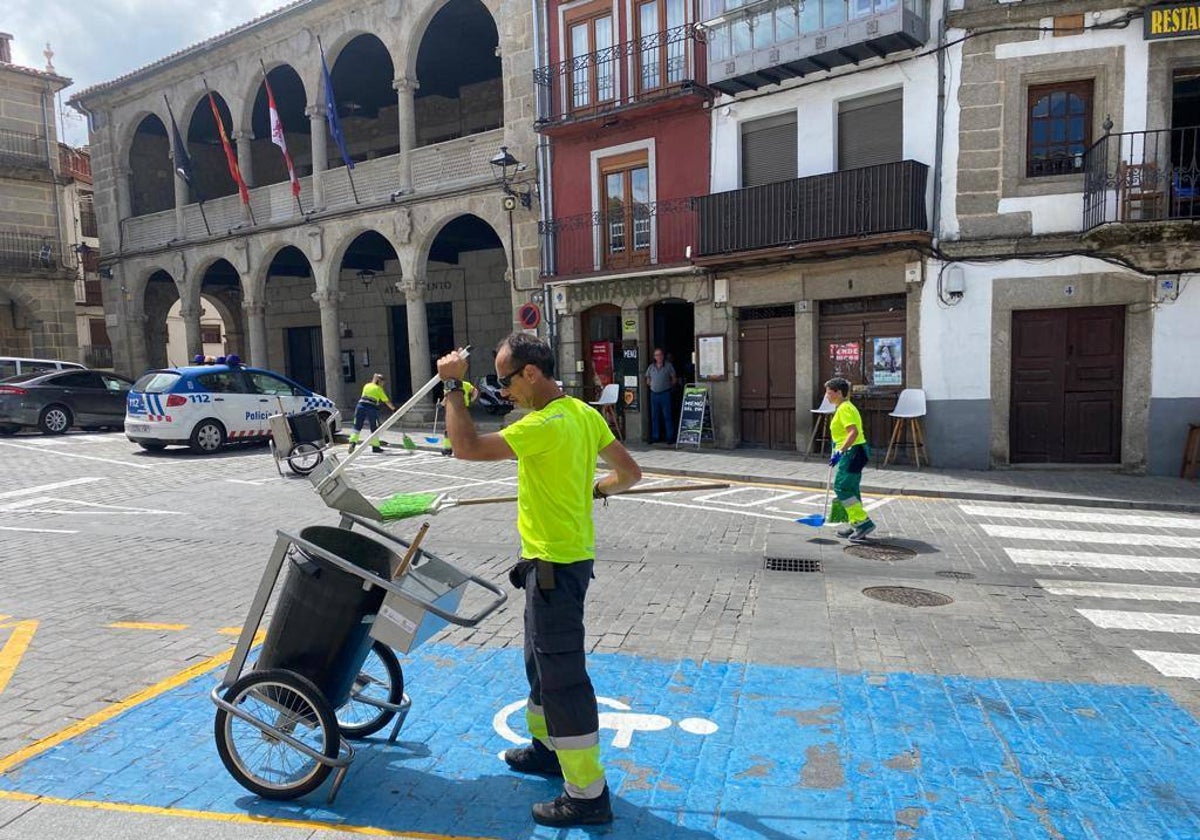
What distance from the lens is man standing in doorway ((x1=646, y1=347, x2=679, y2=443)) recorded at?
55.0 feet

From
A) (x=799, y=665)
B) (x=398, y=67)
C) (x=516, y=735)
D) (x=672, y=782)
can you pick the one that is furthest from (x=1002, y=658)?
(x=398, y=67)

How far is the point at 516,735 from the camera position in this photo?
4.05m

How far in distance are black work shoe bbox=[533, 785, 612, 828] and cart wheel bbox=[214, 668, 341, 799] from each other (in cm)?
94

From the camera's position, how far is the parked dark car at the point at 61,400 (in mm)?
Answer: 17906

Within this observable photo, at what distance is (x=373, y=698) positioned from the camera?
3951mm

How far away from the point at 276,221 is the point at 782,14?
15211mm

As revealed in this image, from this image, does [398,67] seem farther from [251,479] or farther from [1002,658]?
[1002,658]

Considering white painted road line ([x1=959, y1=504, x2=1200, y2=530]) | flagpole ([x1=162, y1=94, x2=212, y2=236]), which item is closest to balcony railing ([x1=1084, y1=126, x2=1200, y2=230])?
white painted road line ([x1=959, y1=504, x2=1200, y2=530])

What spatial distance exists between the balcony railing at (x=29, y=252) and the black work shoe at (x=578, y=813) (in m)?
31.4

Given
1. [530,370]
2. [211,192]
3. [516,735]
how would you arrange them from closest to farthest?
[530,370] < [516,735] < [211,192]

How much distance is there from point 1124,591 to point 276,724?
6472 mm

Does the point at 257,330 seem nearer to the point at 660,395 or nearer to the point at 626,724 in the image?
the point at 660,395

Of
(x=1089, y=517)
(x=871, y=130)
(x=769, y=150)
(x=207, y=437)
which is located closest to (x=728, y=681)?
(x=1089, y=517)

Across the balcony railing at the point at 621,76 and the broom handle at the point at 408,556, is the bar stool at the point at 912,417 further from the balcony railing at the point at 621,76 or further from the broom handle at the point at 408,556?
the broom handle at the point at 408,556
